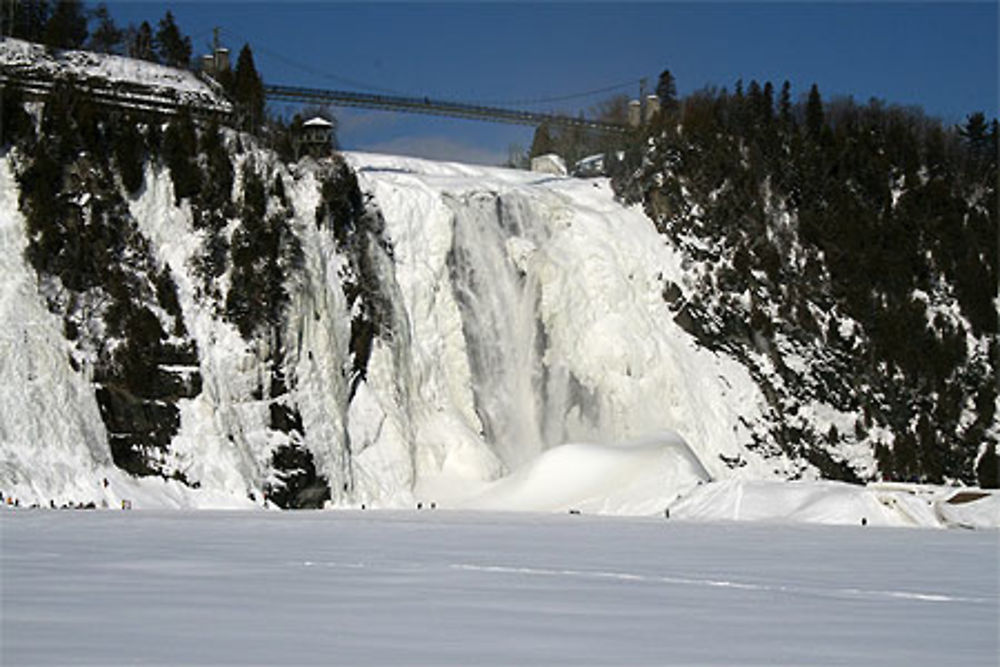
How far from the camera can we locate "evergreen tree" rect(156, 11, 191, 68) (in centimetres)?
5528

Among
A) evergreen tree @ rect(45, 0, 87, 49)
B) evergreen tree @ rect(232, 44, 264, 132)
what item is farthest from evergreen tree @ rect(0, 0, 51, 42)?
evergreen tree @ rect(232, 44, 264, 132)

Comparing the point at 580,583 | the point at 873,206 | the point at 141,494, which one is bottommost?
the point at 141,494

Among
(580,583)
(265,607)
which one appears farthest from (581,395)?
(265,607)

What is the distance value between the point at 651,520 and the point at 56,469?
15206mm

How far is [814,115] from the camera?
66.8 m

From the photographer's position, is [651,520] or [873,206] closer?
[651,520]

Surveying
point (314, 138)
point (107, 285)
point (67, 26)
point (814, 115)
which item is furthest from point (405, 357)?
point (814, 115)

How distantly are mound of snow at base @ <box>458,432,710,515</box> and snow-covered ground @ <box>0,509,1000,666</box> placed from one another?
17791 mm

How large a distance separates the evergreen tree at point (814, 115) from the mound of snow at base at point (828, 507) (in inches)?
1157

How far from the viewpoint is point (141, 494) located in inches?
1491

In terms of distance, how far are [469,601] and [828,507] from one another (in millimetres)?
26918

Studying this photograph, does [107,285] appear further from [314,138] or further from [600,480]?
[600,480]

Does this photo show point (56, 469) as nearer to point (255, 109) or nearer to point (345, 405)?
point (345, 405)

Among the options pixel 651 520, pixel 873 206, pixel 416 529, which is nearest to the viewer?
pixel 416 529
